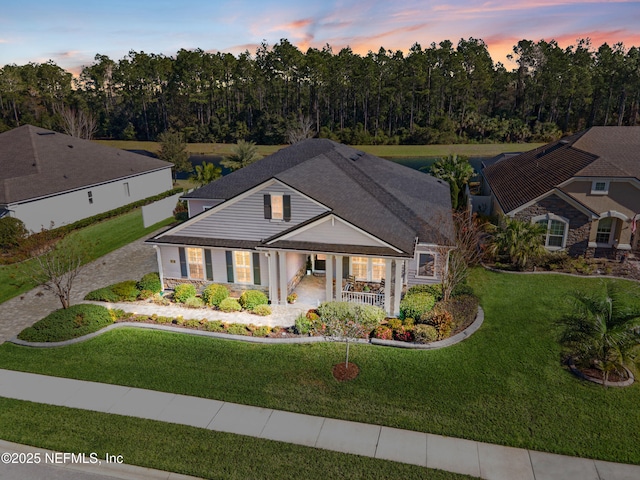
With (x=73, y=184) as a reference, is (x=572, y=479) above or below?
below

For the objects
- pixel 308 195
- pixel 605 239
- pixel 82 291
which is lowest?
pixel 82 291

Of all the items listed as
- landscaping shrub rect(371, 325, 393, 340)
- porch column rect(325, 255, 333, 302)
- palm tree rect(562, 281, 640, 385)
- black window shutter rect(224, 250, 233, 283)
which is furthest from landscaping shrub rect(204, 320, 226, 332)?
palm tree rect(562, 281, 640, 385)

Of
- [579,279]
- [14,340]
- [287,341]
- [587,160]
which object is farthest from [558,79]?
[14,340]

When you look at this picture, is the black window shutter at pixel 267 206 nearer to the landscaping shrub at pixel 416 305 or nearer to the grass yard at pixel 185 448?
the landscaping shrub at pixel 416 305

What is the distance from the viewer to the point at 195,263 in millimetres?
22328

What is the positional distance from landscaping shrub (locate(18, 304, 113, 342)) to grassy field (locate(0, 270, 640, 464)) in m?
→ 0.62

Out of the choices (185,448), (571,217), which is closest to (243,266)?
(185,448)

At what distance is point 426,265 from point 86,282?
18072mm

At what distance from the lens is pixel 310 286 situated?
74.4ft

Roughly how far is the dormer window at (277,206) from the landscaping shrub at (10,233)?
56.7ft

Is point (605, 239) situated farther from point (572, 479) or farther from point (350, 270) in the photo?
point (572, 479)

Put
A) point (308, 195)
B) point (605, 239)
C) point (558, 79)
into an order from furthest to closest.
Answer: point (558, 79) < point (605, 239) < point (308, 195)

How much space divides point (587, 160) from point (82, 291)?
29.5 m

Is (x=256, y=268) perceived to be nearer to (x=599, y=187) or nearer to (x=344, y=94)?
(x=599, y=187)
